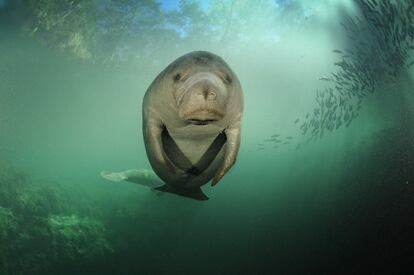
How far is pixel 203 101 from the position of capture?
2.49 meters

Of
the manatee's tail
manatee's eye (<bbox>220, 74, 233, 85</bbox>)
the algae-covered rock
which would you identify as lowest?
the algae-covered rock

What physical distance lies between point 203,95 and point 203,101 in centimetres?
5

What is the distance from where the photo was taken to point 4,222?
32.2 feet

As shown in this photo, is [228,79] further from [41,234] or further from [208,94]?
[41,234]

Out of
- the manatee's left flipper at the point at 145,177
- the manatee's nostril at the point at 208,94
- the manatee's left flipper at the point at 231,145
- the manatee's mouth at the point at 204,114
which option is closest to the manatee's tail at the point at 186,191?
the manatee's left flipper at the point at 231,145

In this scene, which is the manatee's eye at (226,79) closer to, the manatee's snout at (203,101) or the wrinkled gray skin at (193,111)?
the wrinkled gray skin at (193,111)

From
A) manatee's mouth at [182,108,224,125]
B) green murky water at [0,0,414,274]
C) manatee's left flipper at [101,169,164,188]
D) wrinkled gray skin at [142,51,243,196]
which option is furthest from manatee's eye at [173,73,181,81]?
manatee's left flipper at [101,169,164,188]

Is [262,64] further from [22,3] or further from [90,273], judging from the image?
[90,273]

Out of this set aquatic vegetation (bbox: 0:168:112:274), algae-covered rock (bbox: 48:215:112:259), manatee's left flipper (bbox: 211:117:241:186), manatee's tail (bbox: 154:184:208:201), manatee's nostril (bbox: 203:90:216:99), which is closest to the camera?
manatee's nostril (bbox: 203:90:216:99)

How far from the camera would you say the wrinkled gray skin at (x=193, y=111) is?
2549mm

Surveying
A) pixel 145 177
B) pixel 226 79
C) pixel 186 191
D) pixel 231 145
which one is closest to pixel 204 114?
pixel 226 79

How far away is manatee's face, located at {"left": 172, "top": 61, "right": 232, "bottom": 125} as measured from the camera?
2.50m

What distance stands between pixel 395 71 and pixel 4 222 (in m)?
16.6

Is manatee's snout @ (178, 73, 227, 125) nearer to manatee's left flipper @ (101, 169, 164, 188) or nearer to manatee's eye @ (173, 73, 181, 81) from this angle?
manatee's eye @ (173, 73, 181, 81)
